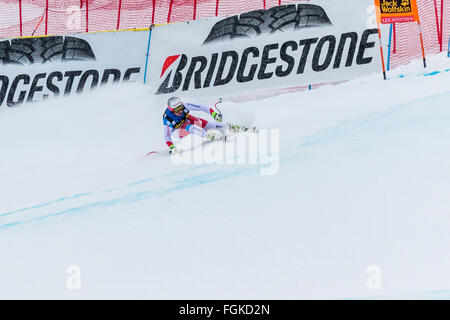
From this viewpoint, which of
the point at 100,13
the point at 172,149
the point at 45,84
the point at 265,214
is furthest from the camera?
the point at 100,13

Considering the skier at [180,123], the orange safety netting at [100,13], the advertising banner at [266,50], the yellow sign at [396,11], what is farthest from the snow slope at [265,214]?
the orange safety netting at [100,13]

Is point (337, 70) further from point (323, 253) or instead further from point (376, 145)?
point (323, 253)

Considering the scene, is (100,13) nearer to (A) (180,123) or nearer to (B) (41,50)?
(B) (41,50)

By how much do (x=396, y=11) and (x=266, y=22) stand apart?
1570 mm

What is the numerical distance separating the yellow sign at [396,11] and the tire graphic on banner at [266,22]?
2.21 ft

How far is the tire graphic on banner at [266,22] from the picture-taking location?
6605 millimetres

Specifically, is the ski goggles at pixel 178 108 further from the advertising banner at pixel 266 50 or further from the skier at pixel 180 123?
the advertising banner at pixel 266 50

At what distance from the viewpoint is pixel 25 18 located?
27.4 ft

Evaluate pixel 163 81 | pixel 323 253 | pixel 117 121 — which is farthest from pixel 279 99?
pixel 323 253

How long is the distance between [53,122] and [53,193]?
1.98m

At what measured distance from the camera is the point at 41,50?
22.9ft

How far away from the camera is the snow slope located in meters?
3.20

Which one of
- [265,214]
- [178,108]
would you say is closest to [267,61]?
[178,108]
